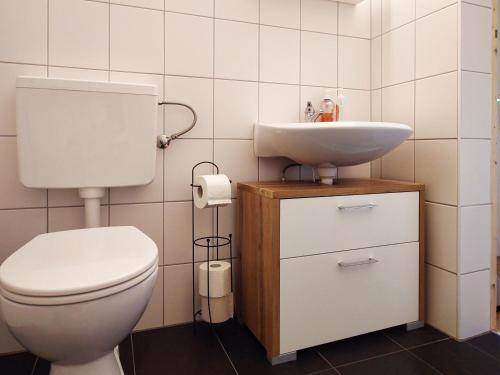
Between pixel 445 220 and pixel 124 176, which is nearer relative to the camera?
pixel 124 176

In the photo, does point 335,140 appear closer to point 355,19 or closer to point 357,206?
point 357,206

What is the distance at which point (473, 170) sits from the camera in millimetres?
1399

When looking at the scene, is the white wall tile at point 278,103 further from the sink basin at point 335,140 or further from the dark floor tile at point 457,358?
the dark floor tile at point 457,358

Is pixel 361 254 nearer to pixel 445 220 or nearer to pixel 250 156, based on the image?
pixel 445 220

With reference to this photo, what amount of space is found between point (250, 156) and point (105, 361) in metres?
0.95

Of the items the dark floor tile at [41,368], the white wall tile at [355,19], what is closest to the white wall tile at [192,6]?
the white wall tile at [355,19]

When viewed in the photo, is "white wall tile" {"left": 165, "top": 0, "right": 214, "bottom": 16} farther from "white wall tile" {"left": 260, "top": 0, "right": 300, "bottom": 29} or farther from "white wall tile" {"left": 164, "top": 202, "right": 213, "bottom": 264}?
"white wall tile" {"left": 164, "top": 202, "right": 213, "bottom": 264}

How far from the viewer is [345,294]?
1322 mm

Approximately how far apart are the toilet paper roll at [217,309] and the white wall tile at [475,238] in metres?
0.89

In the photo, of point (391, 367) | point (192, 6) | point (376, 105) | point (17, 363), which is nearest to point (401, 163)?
point (376, 105)

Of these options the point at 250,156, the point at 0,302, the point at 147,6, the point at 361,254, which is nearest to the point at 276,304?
the point at 361,254

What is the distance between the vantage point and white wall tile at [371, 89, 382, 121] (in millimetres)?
1785

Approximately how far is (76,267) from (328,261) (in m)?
0.80

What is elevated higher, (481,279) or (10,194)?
(10,194)
